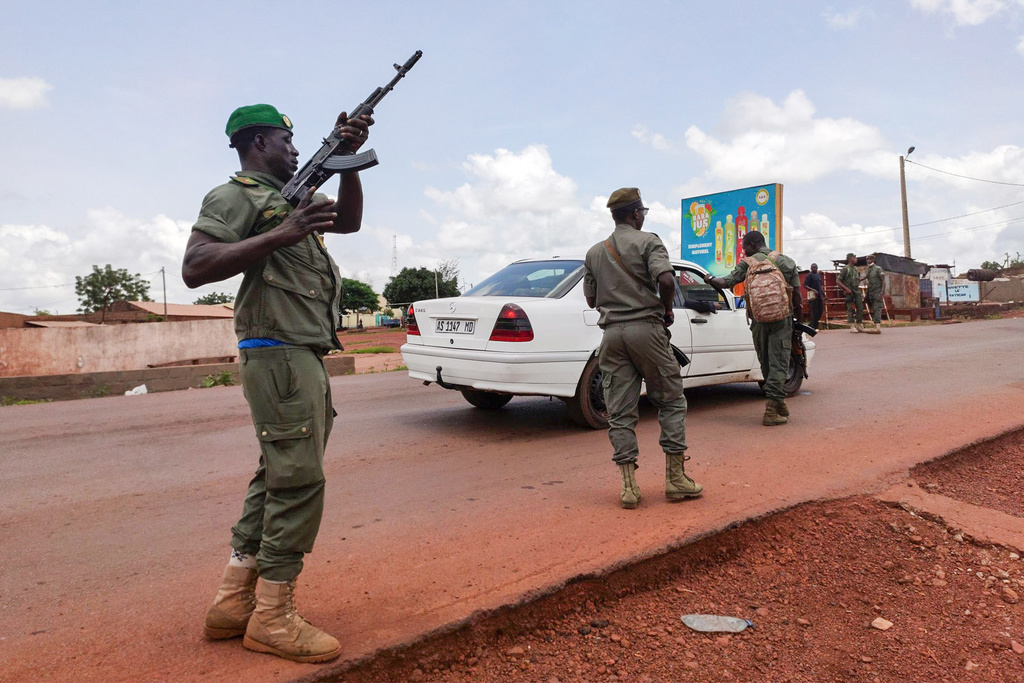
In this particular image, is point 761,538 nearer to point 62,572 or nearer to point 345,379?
point 62,572

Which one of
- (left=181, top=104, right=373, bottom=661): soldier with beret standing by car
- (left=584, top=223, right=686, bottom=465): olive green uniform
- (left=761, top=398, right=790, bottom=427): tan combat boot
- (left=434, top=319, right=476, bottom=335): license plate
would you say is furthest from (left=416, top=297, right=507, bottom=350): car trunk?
(left=181, top=104, right=373, bottom=661): soldier with beret standing by car

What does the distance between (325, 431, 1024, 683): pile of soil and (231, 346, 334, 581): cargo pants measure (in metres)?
0.45

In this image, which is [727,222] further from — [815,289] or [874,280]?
[874,280]

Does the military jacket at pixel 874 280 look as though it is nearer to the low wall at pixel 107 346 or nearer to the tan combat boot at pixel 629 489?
the low wall at pixel 107 346

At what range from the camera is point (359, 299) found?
239 feet

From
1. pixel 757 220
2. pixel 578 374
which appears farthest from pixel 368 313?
pixel 578 374

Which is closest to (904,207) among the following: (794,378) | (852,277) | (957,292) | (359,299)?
(957,292)

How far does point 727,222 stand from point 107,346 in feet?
51.6

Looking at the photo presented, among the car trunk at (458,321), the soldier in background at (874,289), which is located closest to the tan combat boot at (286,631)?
the car trunk at (458,321)

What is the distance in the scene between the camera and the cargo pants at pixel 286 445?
7.08 ft

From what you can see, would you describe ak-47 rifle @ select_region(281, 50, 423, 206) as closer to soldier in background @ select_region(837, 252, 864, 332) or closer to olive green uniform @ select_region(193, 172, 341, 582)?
olive green uniform @ select_region(193, 172, 341, 582)

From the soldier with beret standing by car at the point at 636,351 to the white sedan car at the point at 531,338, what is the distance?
1.57 metres

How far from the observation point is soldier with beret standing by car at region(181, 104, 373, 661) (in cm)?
211

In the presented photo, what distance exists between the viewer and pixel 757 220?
15945mm
